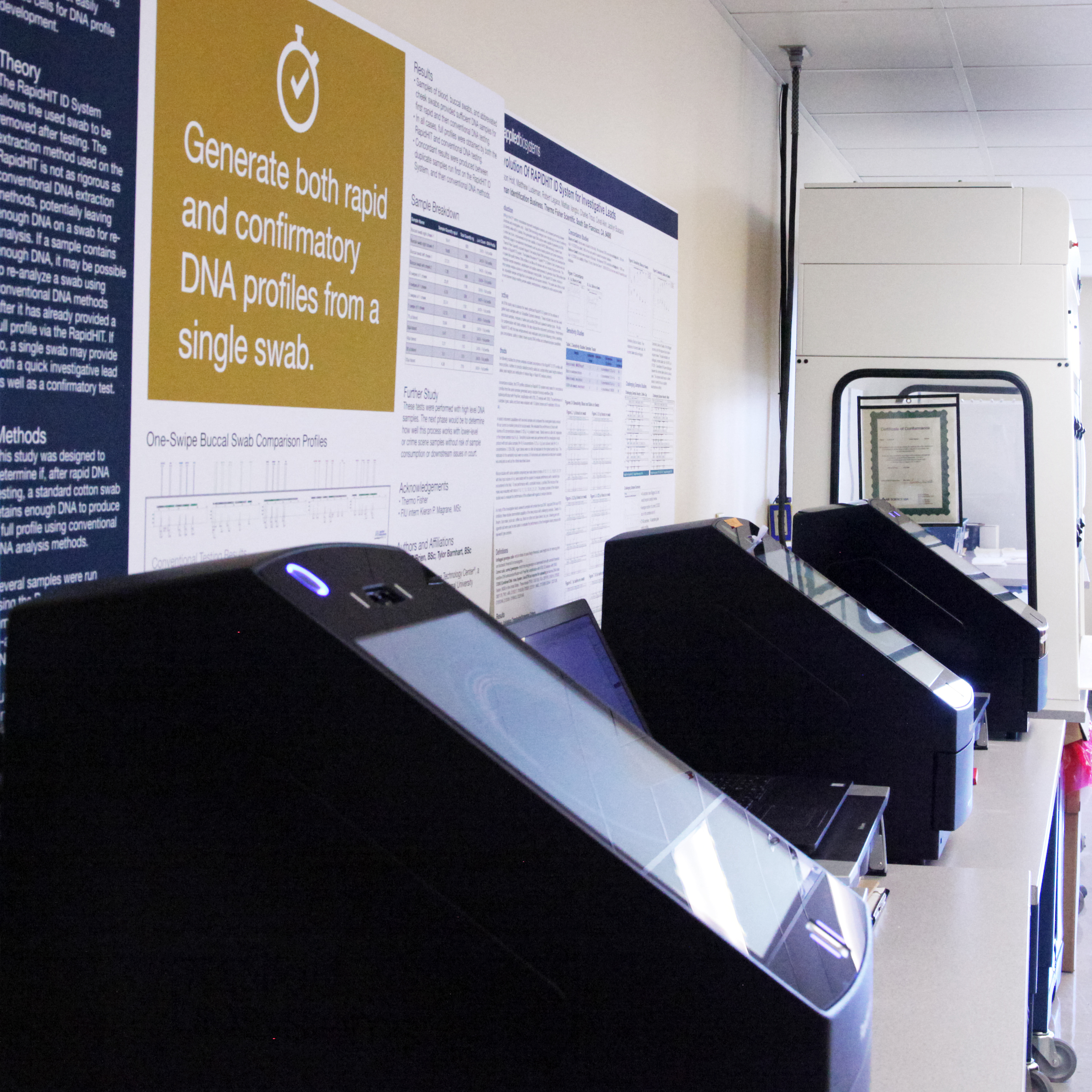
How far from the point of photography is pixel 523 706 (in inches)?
28.2

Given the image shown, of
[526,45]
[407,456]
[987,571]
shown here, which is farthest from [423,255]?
[987,571]

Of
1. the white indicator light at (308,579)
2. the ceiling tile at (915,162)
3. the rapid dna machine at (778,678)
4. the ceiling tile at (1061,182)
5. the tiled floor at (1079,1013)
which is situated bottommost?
the tiled floor at (1079,1013)

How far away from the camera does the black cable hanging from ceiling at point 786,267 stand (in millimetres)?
3334

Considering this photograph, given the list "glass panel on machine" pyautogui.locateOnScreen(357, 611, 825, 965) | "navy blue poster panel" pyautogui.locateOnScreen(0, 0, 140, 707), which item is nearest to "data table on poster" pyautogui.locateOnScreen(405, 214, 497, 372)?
"navy blue poster panel" pyautogui.locateOnScreen(0, 0, 140, 707)

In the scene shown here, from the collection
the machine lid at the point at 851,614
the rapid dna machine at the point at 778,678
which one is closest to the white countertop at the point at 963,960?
the rapid dna machine at the point at 778,678

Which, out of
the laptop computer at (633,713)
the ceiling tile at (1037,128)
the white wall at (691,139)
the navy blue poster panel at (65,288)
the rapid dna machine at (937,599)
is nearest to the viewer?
the navy blue poster panel at (65,288)

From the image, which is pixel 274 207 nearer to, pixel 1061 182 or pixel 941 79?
pixel 941 79

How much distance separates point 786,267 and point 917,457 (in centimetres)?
77

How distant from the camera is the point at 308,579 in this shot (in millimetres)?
650

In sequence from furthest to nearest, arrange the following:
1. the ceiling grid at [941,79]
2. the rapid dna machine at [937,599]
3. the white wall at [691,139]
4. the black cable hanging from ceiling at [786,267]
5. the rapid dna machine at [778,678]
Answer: the black cable hanging from ceiling at [786,267] → the ceiling grid at [941,79] → the rapid dna machine at [937,599] → the white wall at [691,139] → the rapid dna machine at [778,678]

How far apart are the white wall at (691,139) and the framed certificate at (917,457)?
1.16ft

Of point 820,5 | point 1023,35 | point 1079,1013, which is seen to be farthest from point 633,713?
point 1023,35

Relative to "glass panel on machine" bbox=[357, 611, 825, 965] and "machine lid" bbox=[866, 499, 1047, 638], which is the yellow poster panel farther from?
"machine lid" bbox=[866, 499, 1047, 638]

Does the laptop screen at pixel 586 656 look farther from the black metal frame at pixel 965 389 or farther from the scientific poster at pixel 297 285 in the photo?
the black metal frame at pixel 965 389
